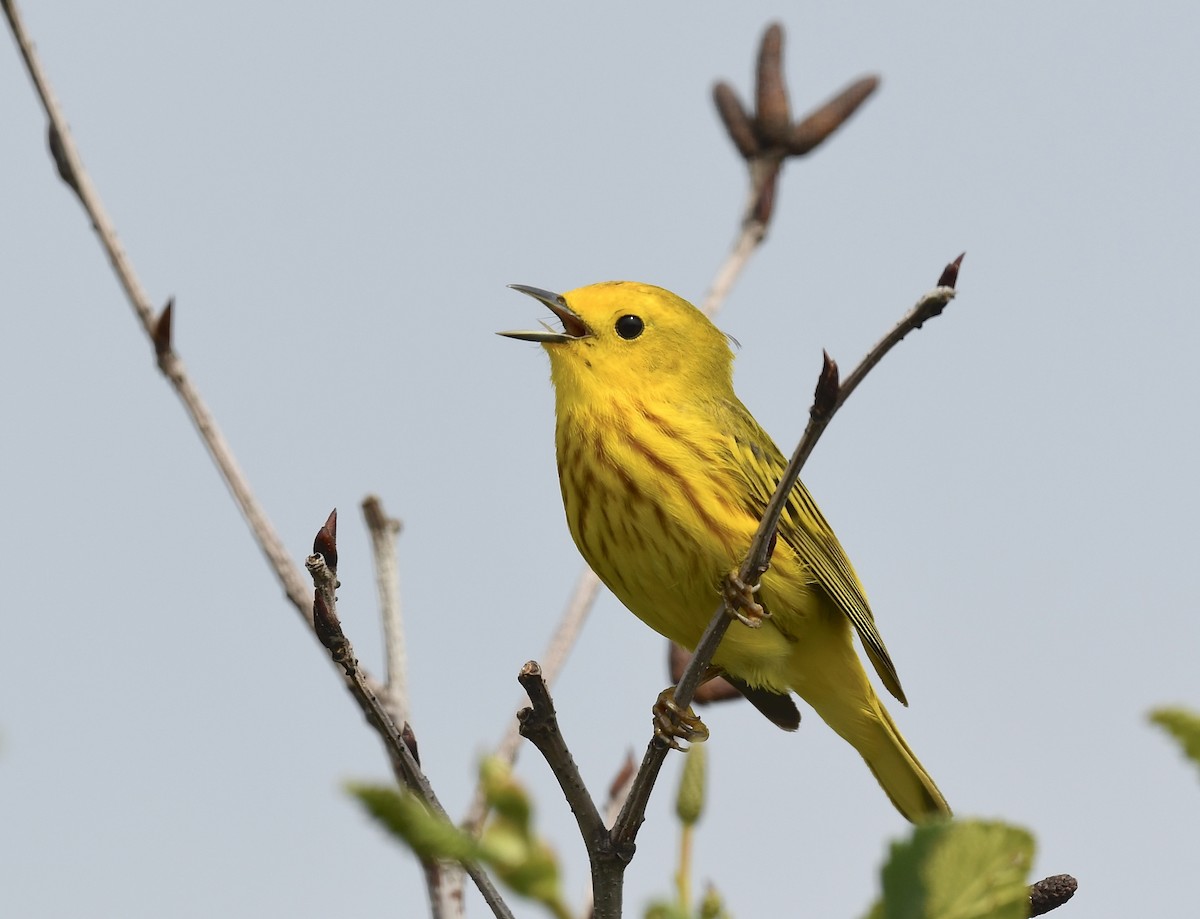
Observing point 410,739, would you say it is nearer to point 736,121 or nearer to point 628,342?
point 628,342

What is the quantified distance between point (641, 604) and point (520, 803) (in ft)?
11.1

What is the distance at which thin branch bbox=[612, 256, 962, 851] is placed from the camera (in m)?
1.98

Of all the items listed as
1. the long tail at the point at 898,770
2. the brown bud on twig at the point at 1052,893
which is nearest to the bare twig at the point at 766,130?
the long tail at the point at 898,770

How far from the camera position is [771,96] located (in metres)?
4.43

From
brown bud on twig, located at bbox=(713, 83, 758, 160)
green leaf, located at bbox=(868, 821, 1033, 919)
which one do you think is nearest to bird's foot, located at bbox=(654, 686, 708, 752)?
brown bud on twig, located at bbox=(713, 83, 758, 160)

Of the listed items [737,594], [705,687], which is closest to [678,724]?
[705,687]

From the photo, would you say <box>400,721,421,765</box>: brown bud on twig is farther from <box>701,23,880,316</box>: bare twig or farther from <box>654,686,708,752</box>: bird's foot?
<box>701,23,880,316</box>: bare twig

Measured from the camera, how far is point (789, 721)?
→ 4918mm

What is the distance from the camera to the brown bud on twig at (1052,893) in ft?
6.43

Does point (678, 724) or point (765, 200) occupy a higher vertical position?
point (765, 200)

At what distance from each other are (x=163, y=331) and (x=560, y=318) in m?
1.75

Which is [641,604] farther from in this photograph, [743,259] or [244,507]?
[244,507]

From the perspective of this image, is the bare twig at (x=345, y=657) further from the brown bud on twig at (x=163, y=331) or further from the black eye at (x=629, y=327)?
the black eye at (x=629, y=327)

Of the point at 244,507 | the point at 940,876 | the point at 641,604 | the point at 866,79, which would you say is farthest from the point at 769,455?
the point at 940,876
